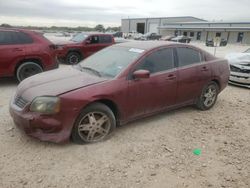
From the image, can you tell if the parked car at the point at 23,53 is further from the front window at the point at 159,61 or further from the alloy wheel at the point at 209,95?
the alloy wheel at the point at 209,95

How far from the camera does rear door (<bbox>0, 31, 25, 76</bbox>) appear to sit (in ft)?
22.8

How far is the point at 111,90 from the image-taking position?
3.86 meters

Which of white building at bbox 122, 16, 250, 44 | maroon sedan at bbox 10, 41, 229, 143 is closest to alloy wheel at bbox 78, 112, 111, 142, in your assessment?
maroon sedan at bbox 10, 41, 229, 143

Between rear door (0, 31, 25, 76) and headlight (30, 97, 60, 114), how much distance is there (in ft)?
13.6

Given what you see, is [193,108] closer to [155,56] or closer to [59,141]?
[155,56]

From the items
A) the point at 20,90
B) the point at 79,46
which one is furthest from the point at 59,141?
the point at 79,46

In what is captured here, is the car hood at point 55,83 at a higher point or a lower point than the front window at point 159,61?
lower

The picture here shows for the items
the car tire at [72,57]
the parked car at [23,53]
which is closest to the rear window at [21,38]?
the parked car at [23,53]

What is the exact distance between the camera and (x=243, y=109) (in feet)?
19.2

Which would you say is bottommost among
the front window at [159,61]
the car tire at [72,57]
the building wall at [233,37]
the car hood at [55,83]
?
the building wall at [233,37]

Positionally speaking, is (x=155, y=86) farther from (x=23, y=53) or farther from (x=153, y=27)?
(x=153, y=27)

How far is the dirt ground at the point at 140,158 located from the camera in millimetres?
3076

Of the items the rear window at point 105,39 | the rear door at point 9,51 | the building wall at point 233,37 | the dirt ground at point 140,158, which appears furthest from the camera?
the building wall at point 233,37

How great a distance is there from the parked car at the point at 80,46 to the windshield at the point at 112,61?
24.1ft
